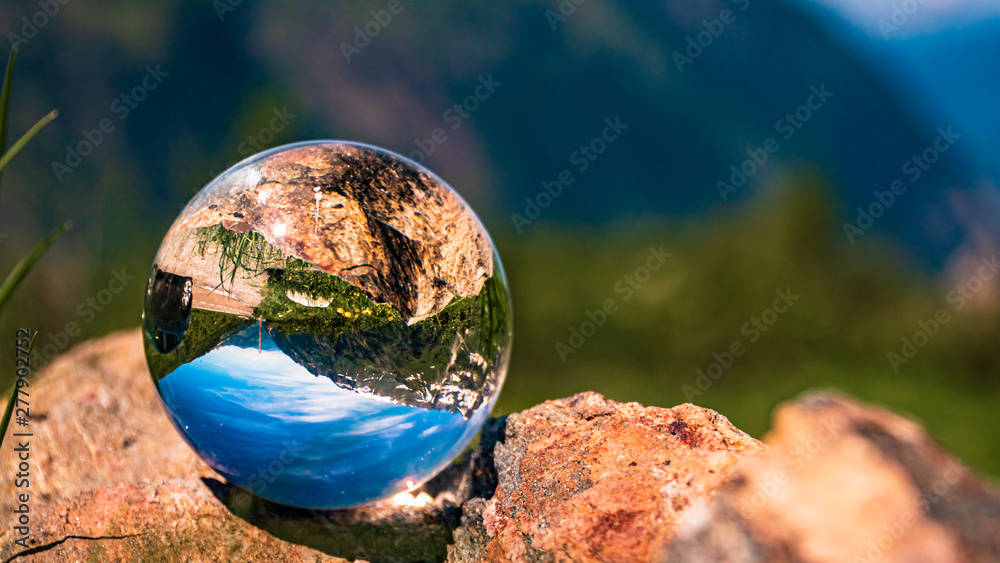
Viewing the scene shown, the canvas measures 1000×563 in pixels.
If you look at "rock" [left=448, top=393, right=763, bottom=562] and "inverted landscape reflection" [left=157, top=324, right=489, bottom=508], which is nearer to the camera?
"rock" [left=448, top=393, right=763, bottom=562]

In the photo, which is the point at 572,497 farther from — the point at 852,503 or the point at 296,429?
the point at 852,503

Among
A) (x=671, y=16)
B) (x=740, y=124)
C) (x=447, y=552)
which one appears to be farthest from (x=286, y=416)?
(x=671, y=16)

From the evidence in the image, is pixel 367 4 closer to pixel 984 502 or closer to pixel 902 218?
pixel 902 218

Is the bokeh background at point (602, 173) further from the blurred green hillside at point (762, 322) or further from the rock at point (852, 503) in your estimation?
the rock at point (852, 503)

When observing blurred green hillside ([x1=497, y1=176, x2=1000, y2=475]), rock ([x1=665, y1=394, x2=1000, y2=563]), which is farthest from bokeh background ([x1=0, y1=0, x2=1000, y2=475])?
rock ([x1=665, y1=394, x2=1000, y2=563])

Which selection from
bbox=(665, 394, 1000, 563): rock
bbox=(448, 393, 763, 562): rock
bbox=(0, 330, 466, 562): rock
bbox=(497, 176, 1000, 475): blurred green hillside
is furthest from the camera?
bbox=(497, 176, 1000, 475): blurred green hillside

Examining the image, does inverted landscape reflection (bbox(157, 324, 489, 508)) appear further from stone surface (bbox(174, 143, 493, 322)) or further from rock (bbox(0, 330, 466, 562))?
stone surface (bbox(174, 143, 493, 322))

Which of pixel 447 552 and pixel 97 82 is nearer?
pixel 447 552
